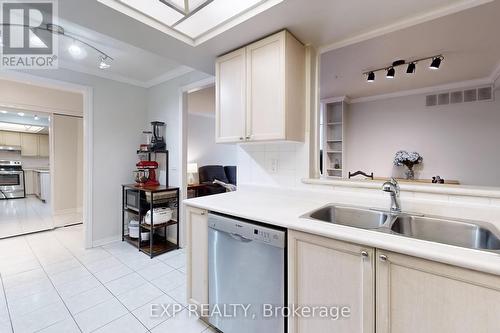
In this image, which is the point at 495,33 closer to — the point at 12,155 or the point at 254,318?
the point at 254,318

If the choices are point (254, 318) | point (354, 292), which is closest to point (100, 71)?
point (254, 318)

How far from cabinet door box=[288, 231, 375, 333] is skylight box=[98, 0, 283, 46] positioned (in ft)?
4.74

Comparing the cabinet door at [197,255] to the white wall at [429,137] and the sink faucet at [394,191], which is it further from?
the white wall at [429,137]

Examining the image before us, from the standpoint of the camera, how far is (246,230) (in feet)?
4.42

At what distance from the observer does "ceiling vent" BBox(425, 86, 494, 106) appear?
3.27 meters

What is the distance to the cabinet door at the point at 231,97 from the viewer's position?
6.08 ft

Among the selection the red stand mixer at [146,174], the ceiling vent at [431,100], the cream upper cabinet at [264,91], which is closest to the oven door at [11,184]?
the red stand mixer at [146,174]

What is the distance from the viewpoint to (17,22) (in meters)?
1.88

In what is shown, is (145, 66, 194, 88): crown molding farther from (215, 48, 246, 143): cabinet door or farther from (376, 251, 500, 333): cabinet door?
(376, 251, 500, 333): cabinet door

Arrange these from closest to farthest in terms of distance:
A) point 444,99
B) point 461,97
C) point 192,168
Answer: point 461,97
point 444,99
point 192,168

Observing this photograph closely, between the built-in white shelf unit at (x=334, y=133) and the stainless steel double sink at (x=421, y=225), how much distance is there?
8.46 ft

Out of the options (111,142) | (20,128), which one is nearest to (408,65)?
(111,142)

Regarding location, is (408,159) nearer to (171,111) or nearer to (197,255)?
(197,255)

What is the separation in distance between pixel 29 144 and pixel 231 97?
9.23m
